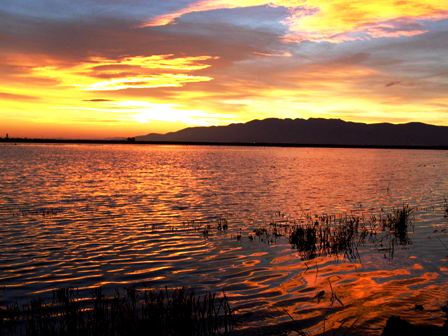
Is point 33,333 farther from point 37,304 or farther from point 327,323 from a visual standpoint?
point 327,323

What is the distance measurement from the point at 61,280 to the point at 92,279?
102 centimetres

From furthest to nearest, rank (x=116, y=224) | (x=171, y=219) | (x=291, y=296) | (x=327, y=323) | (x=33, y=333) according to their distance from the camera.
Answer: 1. (x=171, y=219)
2. (x=116, y=224)
3. (x=291, y=296)
4. (x=327, y=323)
5. (x=33, y=333)

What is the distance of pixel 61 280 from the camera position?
15.1 metres

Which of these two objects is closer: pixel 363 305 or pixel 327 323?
pixel 327 323

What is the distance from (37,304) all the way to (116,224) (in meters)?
14.8

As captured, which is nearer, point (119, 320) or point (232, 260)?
point (119, 320)

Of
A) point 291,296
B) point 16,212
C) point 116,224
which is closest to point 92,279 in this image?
point 291,296

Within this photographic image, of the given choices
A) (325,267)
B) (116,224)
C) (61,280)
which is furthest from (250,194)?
(61,280)

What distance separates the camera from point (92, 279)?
15.3 m

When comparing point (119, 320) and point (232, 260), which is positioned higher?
point (119, 320)

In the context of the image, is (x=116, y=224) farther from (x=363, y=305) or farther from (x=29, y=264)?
(x=363, y=305)

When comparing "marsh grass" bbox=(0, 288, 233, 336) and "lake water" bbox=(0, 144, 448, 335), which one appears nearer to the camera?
"marsh grass" bbox=(0, 288, 233, 336)

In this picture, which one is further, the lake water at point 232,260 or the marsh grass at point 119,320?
the lake water at point 232,260

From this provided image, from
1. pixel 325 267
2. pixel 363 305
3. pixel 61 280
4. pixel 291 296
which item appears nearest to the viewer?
pixel 363 305
